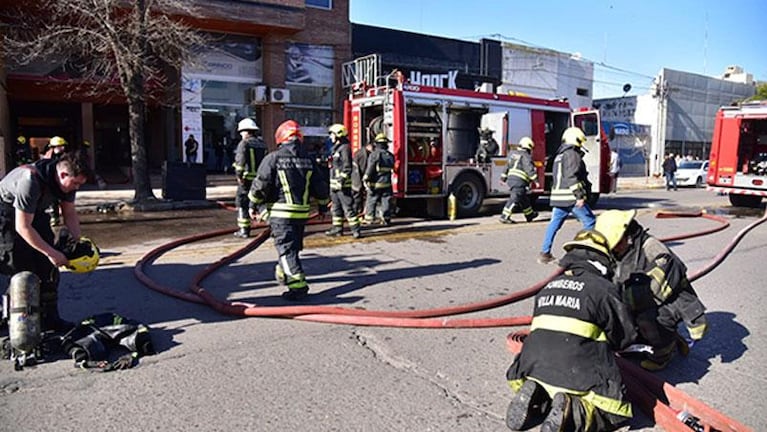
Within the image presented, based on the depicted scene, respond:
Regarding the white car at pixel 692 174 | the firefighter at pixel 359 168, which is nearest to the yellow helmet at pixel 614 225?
the firefighter at pixel 359 168

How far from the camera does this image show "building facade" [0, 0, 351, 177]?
2102 centimetres

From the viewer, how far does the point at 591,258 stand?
3227mm

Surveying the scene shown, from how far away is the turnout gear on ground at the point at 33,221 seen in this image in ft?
12.4

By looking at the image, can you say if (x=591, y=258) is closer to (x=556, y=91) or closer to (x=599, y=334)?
(x=599, y=334)

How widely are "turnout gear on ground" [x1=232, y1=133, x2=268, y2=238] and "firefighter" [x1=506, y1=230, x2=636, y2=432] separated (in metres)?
6.48

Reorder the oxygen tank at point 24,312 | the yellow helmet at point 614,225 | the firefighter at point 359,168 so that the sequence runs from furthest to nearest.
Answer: the firefighter at point 359,168
the oxygen tank at point 24,312
the yellow helmet at point 614,225

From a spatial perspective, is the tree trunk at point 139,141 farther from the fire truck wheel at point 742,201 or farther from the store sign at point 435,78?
the fire truck wheel at point 742,201

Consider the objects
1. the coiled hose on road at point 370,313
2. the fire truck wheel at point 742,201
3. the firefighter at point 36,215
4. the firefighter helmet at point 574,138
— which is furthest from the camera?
the fire truck wheel at point 742,201

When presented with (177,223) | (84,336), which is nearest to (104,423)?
(84,336)

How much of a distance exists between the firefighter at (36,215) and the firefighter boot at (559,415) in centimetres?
314

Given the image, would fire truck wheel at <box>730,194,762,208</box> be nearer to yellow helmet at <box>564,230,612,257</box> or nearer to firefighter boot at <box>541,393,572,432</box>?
yellow helmet at <box>564,230,612,257</box>

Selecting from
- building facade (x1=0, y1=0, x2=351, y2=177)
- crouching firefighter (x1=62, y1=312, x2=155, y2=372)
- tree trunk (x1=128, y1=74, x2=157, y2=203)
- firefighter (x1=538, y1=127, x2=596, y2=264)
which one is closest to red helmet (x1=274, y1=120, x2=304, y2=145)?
crouching firefighter (x1=62, y1=312, x2=155, y2=372)

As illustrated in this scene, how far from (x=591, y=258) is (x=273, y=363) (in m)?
2.10

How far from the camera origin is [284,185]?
546 cm
